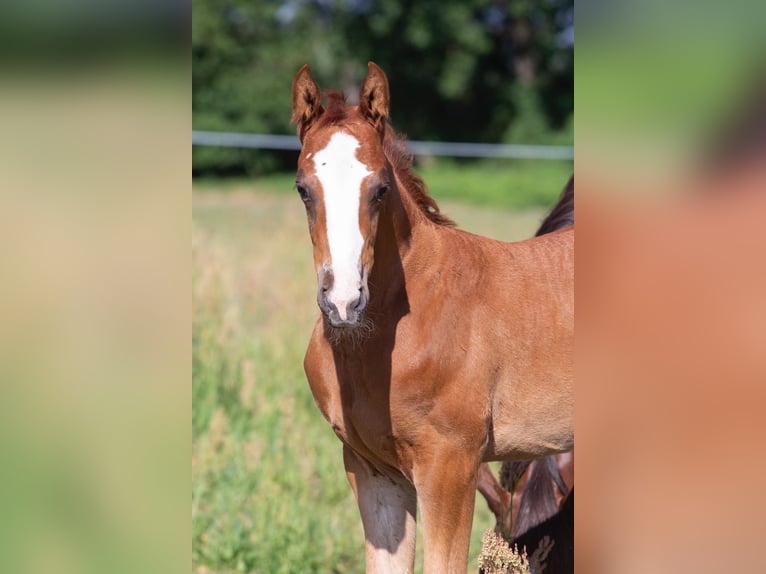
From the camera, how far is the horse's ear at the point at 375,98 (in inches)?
109

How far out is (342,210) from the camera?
96.5 inches

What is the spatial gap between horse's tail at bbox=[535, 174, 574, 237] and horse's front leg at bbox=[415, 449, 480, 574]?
1759 millimetres

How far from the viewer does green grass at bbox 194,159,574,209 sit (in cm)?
1822

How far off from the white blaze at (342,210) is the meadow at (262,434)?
2173 millimetres

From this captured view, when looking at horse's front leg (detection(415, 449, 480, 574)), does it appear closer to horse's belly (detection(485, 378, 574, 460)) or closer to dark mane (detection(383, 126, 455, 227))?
horse's belly (detection(485, 378, 574, 460))

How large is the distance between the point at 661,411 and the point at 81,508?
35.0 inches

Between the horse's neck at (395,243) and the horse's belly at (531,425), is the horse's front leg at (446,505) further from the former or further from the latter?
the horse's neck at (395,243)

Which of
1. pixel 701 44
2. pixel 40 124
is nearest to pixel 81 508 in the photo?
pixel 40 124

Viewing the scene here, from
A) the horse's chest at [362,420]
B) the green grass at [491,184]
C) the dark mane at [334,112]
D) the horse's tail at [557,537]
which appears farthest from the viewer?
the green grass at [491,184]

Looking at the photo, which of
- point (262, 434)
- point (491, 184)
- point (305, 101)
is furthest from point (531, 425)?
point (491, 184)

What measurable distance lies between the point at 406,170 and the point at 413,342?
66cm

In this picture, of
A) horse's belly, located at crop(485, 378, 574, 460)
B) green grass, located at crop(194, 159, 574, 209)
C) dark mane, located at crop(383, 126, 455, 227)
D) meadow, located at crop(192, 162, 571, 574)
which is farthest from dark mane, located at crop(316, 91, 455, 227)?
green grass, located at crop(194, 159, 574, 209)

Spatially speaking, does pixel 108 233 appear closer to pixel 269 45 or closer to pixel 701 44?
pixel 701 44

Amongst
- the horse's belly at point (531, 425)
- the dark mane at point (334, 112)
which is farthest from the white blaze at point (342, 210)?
the horse's belly at point (531, 425)
